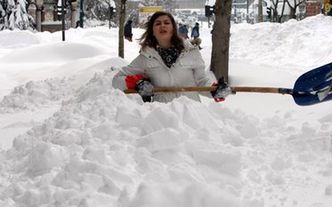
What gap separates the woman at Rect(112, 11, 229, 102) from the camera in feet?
14.7

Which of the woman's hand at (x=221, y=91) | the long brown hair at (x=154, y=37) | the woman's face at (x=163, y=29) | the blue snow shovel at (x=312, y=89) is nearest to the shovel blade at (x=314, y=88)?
the blue snow shovel at (x=312, y=89)

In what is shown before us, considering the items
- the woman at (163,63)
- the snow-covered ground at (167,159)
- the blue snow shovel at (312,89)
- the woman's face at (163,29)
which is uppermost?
the woman's face at (163,29)

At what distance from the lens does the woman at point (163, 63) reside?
4.47 meters

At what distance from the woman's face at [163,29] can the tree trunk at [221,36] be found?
5781 mm

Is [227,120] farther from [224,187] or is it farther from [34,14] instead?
[34,14]

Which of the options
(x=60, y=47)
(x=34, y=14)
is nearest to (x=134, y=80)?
(x=60, y=47)

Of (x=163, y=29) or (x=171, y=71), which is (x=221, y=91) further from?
(x=163, y=29)

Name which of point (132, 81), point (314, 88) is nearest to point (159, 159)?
point (132, 81)

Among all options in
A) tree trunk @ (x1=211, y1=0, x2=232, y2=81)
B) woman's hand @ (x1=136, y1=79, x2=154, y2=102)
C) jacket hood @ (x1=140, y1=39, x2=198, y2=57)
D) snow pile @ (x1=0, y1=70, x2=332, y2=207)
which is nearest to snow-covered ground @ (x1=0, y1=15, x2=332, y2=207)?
snow pile @ (x1=0, y1=70, x2=332, y2=207)

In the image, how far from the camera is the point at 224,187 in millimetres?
3457

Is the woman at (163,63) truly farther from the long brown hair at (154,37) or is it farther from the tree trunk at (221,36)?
the tree trunk at (221,36)

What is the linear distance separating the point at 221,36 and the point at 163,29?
19.5 feet

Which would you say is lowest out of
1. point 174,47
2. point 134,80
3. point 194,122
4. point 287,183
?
point 287,183

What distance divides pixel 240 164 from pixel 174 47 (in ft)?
4.05
